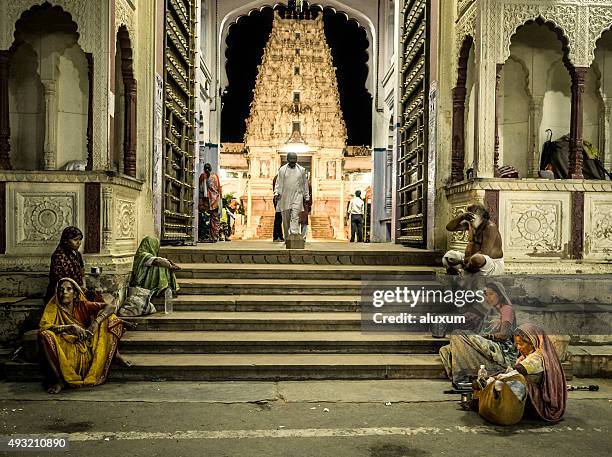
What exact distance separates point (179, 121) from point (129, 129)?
2206mm

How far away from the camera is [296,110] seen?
91.7 feet

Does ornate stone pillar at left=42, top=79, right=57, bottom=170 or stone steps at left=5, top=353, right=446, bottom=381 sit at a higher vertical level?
ornate stone pillar at left=42, top=79, right=57, bottom=170

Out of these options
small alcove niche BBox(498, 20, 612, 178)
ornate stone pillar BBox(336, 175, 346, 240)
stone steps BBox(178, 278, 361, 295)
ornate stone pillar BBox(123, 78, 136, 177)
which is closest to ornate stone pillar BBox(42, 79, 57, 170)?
ornate stone pillar BBox(123, 78, 136, 177)

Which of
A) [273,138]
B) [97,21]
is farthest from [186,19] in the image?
[273,138]

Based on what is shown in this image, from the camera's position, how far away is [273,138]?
2769 cm

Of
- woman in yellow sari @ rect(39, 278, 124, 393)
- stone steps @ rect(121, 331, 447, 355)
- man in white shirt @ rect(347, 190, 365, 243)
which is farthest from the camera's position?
man in white shirt @ rect(347, 190, 365, 243)

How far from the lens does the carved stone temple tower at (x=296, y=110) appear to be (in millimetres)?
27438

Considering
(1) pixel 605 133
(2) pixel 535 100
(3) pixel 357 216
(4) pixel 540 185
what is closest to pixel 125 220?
(4) pixel 540 185

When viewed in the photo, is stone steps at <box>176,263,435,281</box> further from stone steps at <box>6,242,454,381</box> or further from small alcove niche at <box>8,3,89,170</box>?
small alcove niche at <box>8,3,89,170</box>

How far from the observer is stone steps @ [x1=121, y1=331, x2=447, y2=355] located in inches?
226

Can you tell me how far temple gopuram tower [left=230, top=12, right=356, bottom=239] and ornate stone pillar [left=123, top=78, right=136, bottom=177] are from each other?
19155 mm

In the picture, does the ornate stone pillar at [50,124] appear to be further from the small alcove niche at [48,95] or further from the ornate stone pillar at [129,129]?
the ornate stone pillar at [129,129]

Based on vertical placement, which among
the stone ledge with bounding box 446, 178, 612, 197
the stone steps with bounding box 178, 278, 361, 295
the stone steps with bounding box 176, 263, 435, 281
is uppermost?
the stone ledge with bounding box 446, 178, 612, 197

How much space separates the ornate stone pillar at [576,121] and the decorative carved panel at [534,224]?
1.61ft
